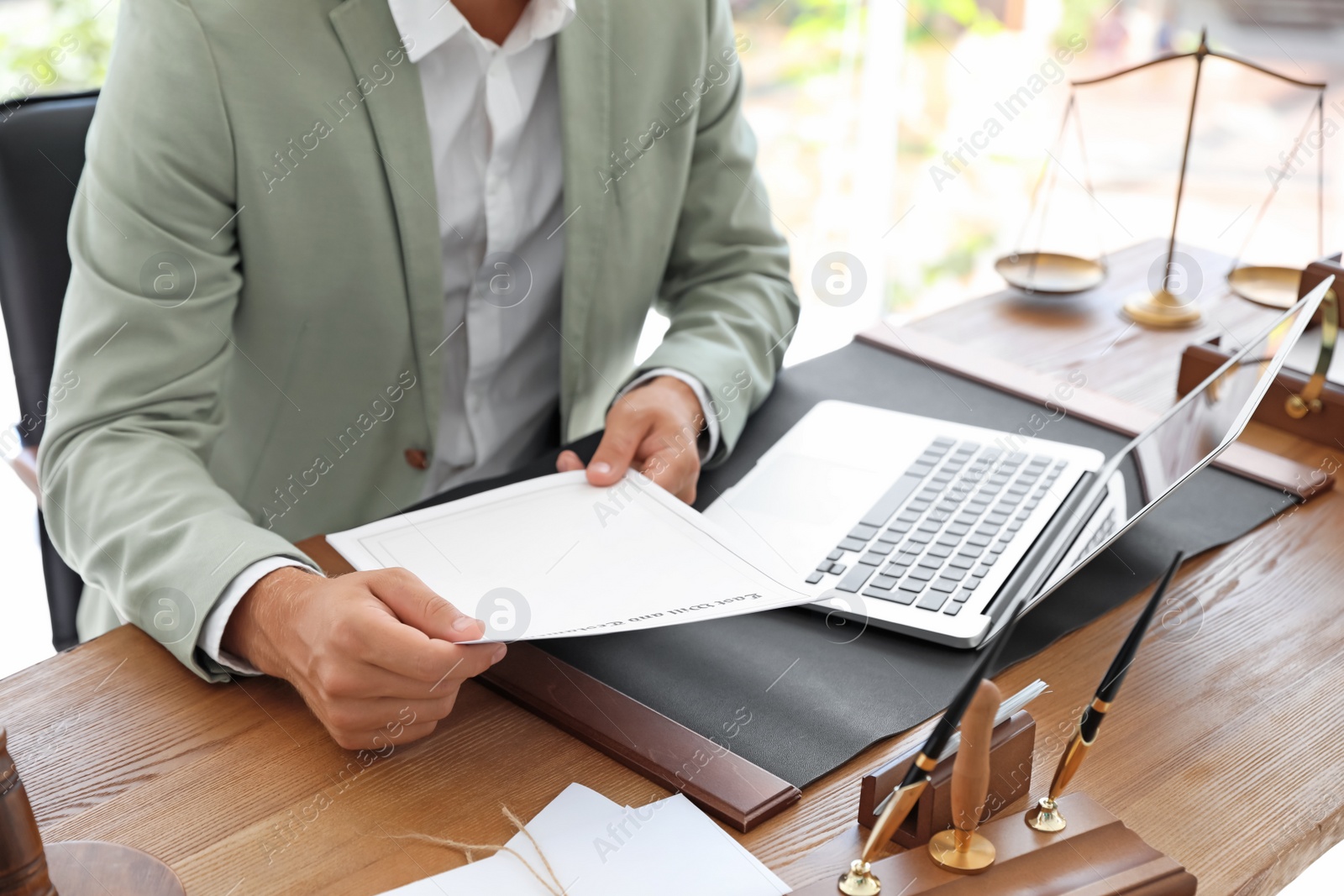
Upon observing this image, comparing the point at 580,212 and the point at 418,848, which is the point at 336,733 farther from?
the point at 580,212

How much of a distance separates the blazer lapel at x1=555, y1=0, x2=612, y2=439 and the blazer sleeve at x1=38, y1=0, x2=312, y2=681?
389 millimetres

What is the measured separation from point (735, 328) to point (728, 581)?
21.8 inches

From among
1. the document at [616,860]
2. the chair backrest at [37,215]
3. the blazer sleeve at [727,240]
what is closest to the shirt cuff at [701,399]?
the blazer sleeve at [727,240]

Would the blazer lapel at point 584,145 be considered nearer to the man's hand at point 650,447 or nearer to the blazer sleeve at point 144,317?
the man's hand at point 650,447

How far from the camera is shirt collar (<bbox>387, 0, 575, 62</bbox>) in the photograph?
117 centimetres

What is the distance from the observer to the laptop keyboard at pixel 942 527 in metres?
0.97

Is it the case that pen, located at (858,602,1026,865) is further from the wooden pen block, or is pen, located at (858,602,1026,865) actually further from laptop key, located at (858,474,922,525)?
laptop key, located at (858,474,922,525)

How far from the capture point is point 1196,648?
0.93m

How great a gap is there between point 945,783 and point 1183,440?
1.03 ft

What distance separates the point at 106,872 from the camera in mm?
680

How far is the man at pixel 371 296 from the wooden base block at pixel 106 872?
0.15m

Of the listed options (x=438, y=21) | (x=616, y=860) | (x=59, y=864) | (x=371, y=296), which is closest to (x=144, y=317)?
(x=371, y=296)

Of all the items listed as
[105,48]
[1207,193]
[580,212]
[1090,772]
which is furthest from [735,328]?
[1207,193]

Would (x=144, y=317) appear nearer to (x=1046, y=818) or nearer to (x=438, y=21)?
(x=438, y=21)
